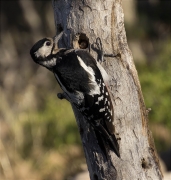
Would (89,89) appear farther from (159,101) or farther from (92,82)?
(159,101)

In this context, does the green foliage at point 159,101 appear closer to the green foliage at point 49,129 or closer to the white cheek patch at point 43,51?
the green foliage at point 49,129

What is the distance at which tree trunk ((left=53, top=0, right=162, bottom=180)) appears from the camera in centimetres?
381

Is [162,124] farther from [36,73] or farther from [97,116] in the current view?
[97,116]

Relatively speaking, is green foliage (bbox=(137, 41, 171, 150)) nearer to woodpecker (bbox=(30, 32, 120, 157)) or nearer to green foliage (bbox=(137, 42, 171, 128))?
green foliage (bbox=(137, 42, 171, 128))

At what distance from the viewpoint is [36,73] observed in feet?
33.8

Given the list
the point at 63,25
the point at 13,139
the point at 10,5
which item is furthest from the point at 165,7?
the point at 63,25

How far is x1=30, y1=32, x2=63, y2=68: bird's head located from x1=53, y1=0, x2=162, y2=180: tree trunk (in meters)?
0.14

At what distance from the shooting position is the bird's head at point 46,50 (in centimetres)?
393

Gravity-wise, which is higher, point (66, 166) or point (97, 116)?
point (97, 116)

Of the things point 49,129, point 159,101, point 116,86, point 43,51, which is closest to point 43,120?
point 49,129

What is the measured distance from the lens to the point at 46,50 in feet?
13.0

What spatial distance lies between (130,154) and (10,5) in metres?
11.8

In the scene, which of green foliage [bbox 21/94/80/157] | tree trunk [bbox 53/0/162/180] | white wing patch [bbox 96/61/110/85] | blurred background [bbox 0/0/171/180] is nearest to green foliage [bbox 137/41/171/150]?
blurred background [bbox 0/0/171/180]

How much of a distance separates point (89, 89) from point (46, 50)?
585 mm
